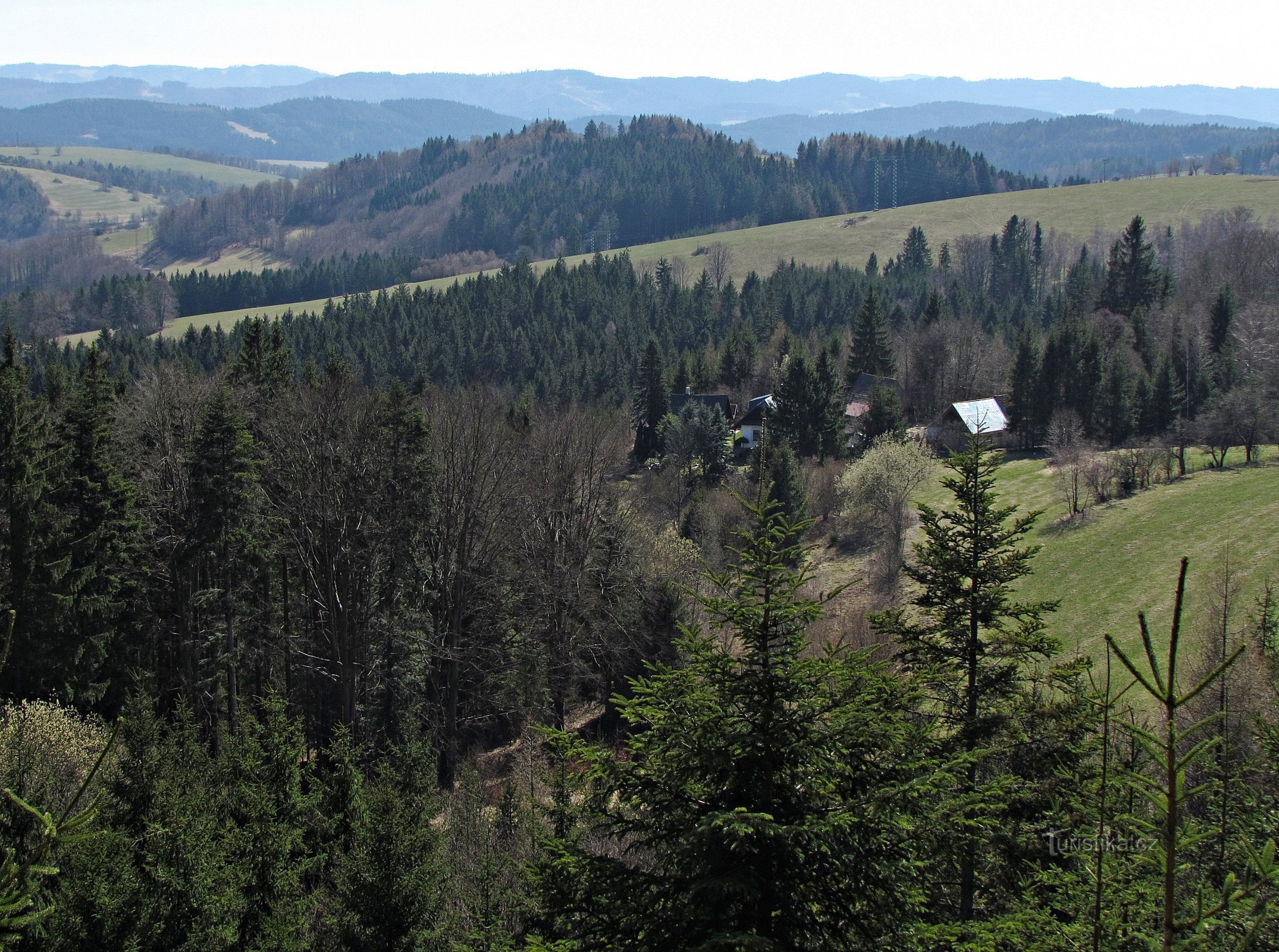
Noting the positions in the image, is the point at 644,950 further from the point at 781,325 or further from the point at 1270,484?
the point at 781,325

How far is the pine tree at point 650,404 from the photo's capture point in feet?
245

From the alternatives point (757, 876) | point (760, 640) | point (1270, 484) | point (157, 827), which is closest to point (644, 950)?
point (757, 876)

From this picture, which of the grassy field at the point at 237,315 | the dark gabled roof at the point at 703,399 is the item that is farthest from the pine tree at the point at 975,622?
the grassy field at the point at 237,315

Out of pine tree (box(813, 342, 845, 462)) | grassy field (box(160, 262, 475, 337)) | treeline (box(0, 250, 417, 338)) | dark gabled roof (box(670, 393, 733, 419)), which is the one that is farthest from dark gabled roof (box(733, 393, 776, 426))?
treeline (box(0, 250, 417, 338))

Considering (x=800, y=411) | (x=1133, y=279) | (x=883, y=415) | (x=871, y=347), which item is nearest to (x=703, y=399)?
(x=800, y=411)

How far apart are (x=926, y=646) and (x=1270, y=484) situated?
1714 inches

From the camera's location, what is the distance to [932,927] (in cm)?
745

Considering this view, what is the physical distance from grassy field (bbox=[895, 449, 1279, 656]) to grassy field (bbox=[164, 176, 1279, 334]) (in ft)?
328

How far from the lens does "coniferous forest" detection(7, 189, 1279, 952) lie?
25.6 ft

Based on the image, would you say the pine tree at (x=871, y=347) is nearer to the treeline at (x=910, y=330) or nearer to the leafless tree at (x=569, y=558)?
the treeline at (x=910, y=330)

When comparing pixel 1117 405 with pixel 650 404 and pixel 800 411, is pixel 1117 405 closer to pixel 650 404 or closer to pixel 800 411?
pixel 800 411

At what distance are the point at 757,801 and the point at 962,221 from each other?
166695mm

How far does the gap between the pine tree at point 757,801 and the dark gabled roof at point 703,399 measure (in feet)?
228

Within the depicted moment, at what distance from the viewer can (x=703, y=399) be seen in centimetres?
7862
